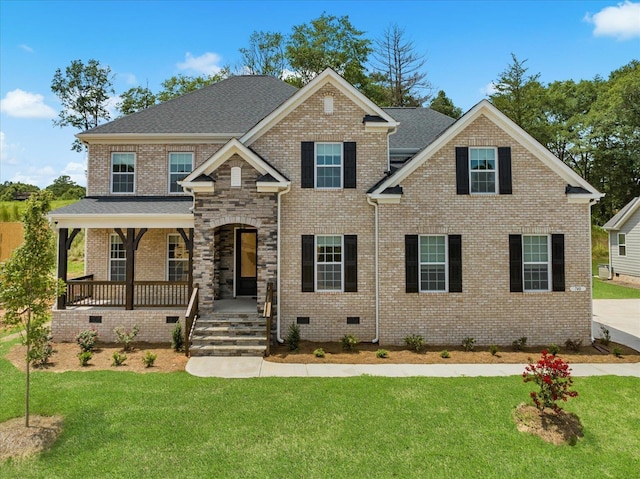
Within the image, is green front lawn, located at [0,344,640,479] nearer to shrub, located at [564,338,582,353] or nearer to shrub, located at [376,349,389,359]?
shrub, located at [376,349,389,359]

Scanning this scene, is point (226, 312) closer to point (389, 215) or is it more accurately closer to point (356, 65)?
point (389, 215)

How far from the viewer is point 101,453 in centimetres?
590

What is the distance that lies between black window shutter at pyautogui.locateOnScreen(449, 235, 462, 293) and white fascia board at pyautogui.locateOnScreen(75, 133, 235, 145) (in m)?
9.05

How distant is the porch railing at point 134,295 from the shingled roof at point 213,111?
6.04 meters

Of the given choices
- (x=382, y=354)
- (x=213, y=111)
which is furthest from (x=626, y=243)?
(x=213, y=111)

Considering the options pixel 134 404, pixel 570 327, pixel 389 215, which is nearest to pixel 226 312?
pixel 134 404

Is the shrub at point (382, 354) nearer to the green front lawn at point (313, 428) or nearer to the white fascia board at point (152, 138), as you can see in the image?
the green front lawn at point (313, 428)

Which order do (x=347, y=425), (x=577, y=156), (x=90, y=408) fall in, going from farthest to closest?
(x=577, y=156)
(x=90, y=408)
(x=347, y=425)

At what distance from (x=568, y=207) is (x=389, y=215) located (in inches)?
226

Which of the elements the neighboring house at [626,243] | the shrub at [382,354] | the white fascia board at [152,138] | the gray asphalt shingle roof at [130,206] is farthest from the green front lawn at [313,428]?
the neighboring house at [626,243]

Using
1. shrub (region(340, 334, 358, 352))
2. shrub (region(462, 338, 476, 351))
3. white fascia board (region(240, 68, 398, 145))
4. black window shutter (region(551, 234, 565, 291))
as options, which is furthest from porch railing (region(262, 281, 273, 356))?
black window shutter (region(551, 234, 565, 291))

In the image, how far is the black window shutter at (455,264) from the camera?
A: 39.5ft

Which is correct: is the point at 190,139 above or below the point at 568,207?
above

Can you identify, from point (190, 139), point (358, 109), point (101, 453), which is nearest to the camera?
point (101, 453)
